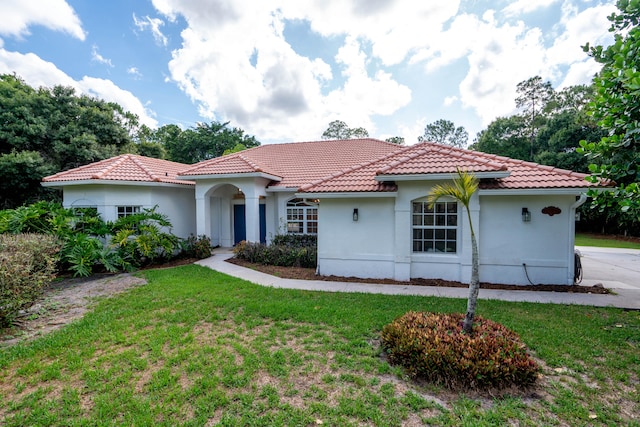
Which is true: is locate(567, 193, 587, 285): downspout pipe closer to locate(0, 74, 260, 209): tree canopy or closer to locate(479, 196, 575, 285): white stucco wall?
locate(479, 196, 575, 285): white stucco wall

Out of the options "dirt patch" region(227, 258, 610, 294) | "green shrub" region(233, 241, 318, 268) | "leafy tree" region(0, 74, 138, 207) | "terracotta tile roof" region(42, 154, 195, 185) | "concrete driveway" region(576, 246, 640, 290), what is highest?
"leafy tree" region(0, 74, 138, 207)

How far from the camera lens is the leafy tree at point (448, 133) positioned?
1972 inches

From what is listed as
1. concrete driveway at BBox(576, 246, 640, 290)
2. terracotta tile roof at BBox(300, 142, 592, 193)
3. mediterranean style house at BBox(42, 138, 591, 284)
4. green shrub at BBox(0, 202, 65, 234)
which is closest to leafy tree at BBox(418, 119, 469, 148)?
concrete driveway at BBox(576, 246, 640, 290)

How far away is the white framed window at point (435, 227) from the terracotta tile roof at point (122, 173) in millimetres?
12279

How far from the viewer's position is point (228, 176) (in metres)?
12.9

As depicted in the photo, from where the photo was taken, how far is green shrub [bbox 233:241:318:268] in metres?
10.9

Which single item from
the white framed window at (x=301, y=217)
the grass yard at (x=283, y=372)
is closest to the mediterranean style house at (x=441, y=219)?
the grass yard at (x=283, y=372)

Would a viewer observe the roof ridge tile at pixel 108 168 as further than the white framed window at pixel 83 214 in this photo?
Yes

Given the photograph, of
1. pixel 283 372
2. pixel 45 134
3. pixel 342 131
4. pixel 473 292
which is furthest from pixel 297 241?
pixel 342 131

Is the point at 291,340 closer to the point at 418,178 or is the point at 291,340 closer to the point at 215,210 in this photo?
the point at 418,178

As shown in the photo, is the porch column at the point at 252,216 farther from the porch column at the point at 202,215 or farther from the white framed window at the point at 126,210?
the white framed window at the point at 126,210

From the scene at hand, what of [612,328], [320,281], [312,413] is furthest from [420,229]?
[312,413]

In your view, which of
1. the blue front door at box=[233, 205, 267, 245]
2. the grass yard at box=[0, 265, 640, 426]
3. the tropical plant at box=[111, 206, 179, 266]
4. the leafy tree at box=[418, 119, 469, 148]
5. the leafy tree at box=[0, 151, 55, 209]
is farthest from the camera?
the leafy tree at box=[418, 119, 469, 148]

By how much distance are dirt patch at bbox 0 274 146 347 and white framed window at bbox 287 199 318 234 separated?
723 cm
